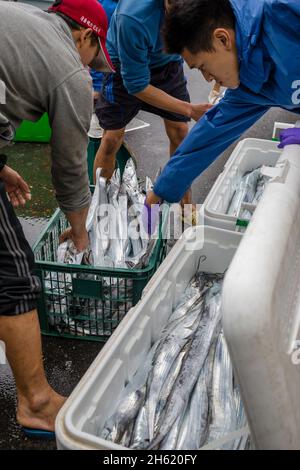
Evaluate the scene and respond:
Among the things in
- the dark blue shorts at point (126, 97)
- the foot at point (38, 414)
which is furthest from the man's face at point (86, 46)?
the foot at point (38, 414)

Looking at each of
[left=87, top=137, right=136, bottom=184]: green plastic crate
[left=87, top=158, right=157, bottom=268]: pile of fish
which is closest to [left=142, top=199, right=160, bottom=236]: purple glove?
[left=87, top=158, right=157, bottom=268]: pile of fish

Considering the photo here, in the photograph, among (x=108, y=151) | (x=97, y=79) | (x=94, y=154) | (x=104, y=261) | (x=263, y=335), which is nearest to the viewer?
(x=263, y=335)

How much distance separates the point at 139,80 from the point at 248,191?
37.6 inches

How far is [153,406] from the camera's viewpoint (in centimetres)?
176

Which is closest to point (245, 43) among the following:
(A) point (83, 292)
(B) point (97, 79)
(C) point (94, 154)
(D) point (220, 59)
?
(D) point (220, 59)

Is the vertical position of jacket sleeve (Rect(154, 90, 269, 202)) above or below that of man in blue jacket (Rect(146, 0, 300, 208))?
below

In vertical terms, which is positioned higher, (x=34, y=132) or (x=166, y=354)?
(x=166, y=354)

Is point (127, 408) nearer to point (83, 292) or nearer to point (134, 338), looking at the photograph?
point (134, 338)

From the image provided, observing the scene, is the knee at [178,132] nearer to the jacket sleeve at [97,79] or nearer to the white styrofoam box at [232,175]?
the white styrofoam box at [232,175]

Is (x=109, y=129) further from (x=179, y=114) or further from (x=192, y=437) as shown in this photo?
(x=192, y=437)

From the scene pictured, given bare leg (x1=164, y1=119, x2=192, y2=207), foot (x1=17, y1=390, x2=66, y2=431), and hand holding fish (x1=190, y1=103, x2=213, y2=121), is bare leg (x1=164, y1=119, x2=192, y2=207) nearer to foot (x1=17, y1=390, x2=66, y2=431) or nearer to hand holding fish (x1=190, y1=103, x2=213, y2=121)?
hand holding fish (x1=190, y1=103, x2=213, y2=121)

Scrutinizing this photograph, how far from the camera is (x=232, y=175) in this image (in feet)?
10.2

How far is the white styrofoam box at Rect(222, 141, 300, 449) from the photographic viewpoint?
1002 mm

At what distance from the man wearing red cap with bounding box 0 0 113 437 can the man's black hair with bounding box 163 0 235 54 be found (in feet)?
1.24
